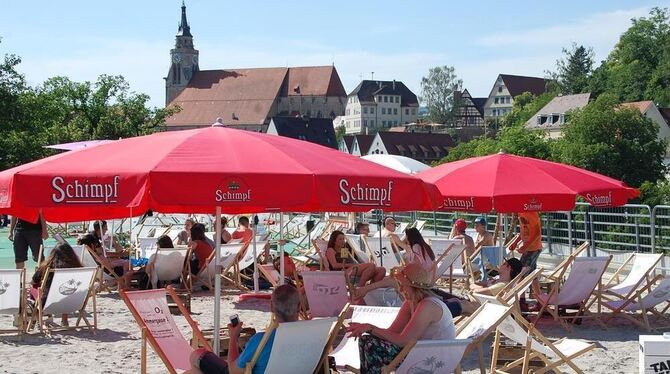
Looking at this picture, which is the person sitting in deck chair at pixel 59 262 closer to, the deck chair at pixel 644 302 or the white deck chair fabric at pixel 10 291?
the white deck chair fabric at pixel 10 291

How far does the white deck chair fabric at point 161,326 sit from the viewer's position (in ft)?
21.9

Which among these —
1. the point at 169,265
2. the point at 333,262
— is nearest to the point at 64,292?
the point at 333,262

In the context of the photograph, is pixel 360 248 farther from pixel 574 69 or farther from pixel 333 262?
pixel 574 69

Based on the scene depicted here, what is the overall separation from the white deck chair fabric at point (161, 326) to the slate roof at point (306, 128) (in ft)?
405

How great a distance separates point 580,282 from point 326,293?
2.68 metres

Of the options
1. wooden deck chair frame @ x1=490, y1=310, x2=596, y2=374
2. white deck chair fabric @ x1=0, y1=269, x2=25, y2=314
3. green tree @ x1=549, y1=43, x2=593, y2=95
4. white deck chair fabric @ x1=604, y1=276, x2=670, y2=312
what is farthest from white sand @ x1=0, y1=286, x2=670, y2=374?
green tree @ x1=549, y1=43, x2=593, y2=95

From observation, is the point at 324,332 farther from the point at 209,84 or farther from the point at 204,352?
the point at 209,84

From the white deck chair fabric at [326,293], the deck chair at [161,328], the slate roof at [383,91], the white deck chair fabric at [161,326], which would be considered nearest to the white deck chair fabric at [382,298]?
the white deck chair fabric at [326,293]

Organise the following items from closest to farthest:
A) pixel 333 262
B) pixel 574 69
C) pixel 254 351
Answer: pixel 254 351, pixel 333 262, pixel 574 69

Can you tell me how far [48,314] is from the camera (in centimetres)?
991

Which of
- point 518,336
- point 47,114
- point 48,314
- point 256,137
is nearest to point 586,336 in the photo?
point 518,336

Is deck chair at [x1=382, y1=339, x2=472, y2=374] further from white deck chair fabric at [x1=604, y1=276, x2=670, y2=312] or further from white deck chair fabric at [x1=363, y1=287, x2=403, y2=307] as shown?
white deck chair fabric at [x1=604, y1=276, x2=670, y2=312]

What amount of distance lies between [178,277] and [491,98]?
5467 inches

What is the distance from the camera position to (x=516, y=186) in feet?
33.5
